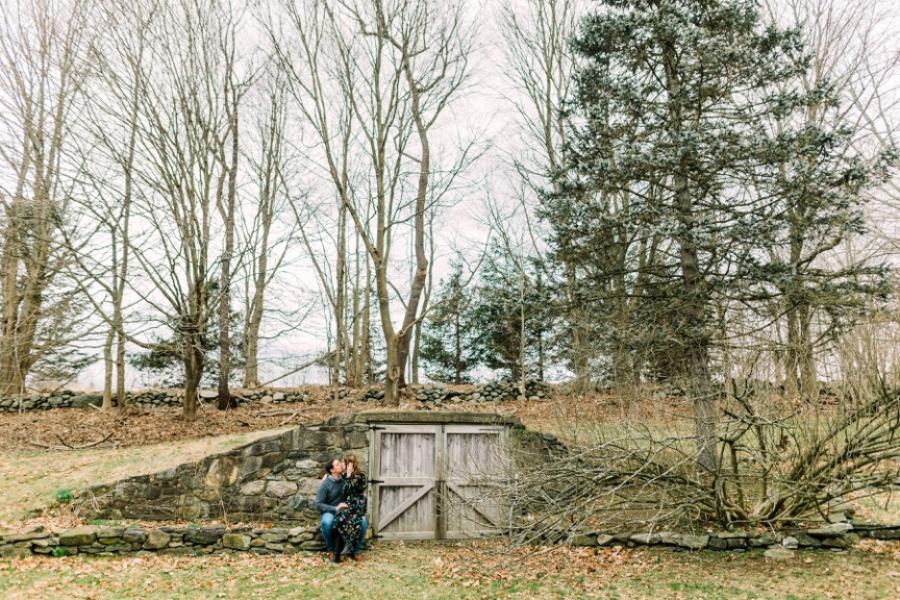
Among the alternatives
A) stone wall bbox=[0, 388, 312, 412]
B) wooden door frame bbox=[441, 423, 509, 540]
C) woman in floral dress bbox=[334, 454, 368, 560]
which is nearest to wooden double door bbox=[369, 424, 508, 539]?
wooden door frame bbox=[441, 423, 509, 540]

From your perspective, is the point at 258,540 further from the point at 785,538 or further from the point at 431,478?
the point at 785,538

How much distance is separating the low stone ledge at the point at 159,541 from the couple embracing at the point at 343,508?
1.72 feet

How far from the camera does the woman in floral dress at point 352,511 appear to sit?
774 centimetres

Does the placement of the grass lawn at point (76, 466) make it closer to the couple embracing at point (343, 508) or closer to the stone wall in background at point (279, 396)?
the couple embracing at point (343, 508)

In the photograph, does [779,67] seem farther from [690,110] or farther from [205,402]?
[205,402]

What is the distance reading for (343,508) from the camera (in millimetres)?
7754

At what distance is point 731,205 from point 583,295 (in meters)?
2.62

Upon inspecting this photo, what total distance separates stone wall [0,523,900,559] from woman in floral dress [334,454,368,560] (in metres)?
0.68

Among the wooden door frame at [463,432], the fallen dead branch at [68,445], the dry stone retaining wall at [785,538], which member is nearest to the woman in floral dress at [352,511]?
the wooden door frame at [463,432]

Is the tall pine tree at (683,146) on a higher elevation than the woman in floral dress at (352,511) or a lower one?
higher

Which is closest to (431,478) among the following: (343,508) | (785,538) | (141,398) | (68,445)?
(343,508)

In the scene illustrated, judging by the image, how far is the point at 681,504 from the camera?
22.8ft

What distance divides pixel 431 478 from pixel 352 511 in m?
1.63

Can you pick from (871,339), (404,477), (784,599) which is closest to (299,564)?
(404,477)
